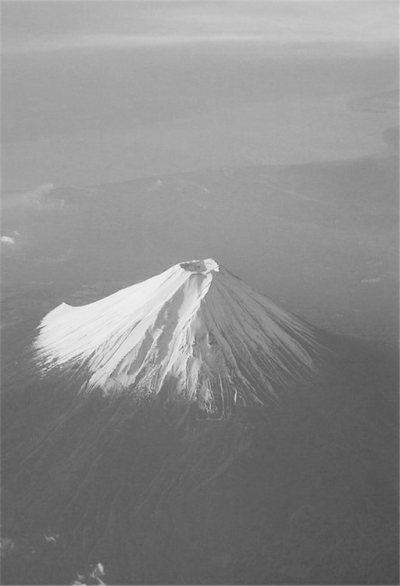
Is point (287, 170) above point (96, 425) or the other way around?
above

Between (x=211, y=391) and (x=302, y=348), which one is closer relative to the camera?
(x=211, y=391)

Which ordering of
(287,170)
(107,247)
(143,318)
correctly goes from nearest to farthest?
(143,318)
(107,247)
(287,170)

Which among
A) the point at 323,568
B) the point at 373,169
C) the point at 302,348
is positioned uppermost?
the point at 373,169

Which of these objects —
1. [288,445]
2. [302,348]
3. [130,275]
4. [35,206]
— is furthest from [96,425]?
[35,206]

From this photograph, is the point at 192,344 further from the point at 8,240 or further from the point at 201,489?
the point at 8,240

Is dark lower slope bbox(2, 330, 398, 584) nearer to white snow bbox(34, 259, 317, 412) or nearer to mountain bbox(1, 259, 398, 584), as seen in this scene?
mountain bbox(1, 259, 398, 584)

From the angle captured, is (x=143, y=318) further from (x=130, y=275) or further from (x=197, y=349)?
(x=130, y=275)

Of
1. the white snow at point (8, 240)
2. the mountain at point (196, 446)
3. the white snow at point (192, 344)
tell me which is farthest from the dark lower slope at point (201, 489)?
the white snow at point (8, 240)
